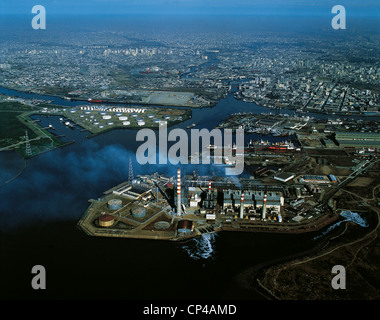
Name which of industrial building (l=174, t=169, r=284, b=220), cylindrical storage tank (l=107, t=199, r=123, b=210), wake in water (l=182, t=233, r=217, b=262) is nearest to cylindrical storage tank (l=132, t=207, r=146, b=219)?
cylindrical storage tank (l=107, t=199, r=123, b=210)

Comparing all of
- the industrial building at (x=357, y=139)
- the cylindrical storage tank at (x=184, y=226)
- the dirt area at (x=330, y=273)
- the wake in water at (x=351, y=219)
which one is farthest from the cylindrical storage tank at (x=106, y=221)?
the industrial building at (x=357, y=139)

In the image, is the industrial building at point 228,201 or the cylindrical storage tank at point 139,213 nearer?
the cylindrical storage tank at point 139,213

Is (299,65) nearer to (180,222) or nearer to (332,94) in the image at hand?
(332,94)
